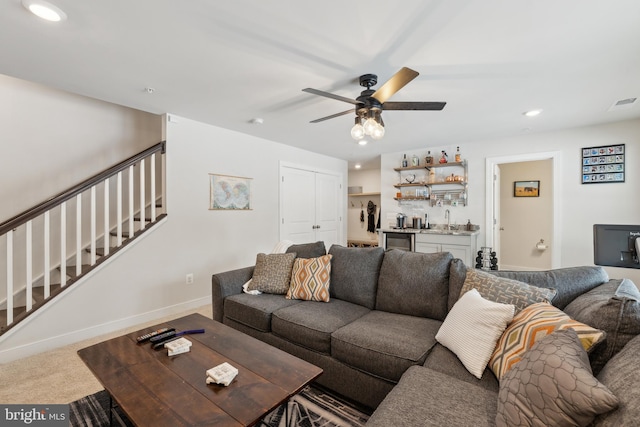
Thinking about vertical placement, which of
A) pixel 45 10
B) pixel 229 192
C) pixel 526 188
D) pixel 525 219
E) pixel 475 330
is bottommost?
pixel 475 330

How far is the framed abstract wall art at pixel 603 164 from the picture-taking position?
12.0 ft

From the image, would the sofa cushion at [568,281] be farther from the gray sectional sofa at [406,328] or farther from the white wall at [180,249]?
the white wall at [180,249]

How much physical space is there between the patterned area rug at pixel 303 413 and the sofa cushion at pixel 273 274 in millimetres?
956

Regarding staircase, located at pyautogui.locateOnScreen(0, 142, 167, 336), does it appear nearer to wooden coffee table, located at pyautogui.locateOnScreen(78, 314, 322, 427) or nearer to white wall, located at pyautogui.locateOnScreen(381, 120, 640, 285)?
wooden coffee table, located at pyautogui.locateOnScreen(78, 314, 322, 427)

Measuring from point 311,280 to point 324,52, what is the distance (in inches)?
72.2

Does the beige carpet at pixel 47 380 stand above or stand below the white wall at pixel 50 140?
below

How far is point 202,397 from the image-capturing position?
1.17 meters

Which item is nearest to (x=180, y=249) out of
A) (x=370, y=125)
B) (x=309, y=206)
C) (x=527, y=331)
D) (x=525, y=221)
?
(x=309, y=206)

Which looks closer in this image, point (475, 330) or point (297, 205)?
point (475, 330)

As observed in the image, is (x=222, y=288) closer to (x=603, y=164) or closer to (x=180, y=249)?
(x=180, y=249)

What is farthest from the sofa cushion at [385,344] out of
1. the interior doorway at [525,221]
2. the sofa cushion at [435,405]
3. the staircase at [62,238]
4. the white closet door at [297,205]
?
the interior doorway at [525,221]

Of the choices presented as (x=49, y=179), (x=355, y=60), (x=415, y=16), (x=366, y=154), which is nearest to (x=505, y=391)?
(x=415, y=16)

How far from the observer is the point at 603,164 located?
3.75 m

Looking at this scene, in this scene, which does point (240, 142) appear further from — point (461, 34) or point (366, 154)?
point (461, 34)
